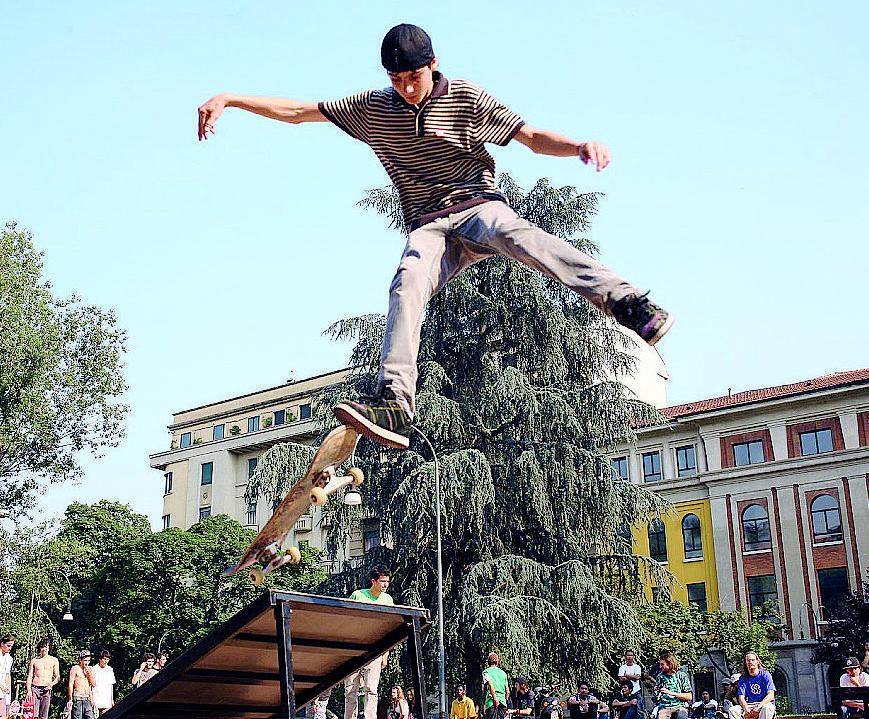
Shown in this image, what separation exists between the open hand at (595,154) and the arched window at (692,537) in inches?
1914

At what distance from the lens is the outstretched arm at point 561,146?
5020mm

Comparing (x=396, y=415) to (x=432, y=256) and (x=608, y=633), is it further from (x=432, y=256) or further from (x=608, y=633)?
(x=608, y=633)

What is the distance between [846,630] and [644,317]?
118ft

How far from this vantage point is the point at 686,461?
52.9 m

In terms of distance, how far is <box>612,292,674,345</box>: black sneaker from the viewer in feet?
15.3

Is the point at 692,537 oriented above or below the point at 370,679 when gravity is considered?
above

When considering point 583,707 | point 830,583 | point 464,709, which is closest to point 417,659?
point 464,709

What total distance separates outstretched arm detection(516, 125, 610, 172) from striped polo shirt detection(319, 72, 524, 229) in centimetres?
8

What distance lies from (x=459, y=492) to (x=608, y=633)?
516 cm

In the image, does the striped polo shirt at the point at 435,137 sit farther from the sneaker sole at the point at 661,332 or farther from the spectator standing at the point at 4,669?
the spectator standing at the point at 4,669

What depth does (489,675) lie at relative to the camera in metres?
16.1

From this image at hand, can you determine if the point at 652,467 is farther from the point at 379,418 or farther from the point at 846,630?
the point at 379,418

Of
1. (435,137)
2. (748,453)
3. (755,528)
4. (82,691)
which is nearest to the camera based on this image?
(435,137)

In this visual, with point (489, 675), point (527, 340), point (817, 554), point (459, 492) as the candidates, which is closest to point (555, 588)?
point (459, 492)
